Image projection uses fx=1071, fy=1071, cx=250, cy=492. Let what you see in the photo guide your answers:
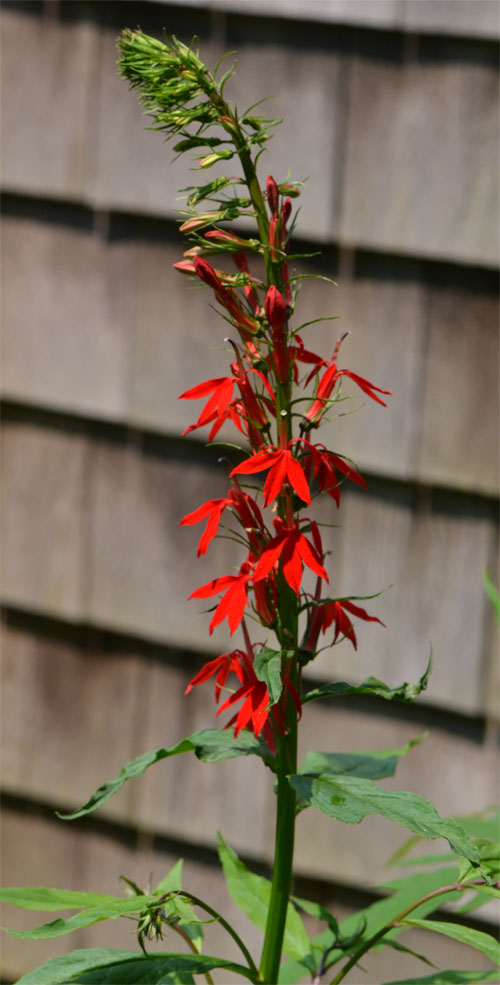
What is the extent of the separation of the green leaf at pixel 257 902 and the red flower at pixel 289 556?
0.32 metres

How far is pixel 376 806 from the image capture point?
1.98 feet

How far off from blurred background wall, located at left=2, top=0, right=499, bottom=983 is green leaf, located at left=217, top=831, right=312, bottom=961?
0.53 meters

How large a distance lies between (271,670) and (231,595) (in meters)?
0.06

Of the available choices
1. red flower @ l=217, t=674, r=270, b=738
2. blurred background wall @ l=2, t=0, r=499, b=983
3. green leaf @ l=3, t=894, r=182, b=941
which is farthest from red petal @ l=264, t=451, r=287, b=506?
blurred background wall @ l=2, t=0, r=499, b=983

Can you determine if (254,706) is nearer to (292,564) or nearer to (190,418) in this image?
(292,564)

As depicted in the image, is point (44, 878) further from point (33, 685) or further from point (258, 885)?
point (258, 885)

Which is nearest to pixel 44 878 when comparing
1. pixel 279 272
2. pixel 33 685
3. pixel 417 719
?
pixel 33 685

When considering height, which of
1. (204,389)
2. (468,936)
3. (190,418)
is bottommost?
(468,936)

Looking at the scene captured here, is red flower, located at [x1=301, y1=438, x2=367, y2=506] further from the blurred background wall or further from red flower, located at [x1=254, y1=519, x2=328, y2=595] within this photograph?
the blurred background wall

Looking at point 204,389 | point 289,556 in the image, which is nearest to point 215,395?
point 204,389

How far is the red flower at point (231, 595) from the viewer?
0.63 m

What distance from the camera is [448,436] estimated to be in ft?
4.38

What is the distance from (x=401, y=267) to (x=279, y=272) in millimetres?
706

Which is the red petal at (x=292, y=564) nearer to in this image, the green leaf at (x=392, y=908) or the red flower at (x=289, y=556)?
the red flower at (x=289, y=556)
